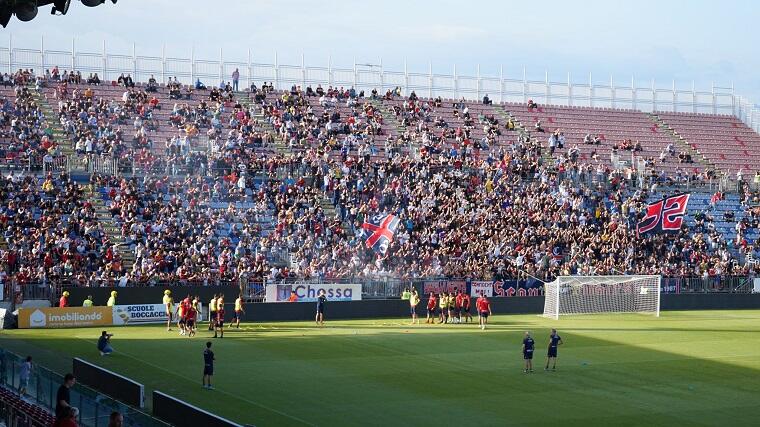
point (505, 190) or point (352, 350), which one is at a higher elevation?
point (505, 190)

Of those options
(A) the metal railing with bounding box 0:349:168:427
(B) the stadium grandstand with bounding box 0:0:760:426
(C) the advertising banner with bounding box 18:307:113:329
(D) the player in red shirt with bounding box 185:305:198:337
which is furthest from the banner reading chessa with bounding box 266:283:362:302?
(A) the metal railing with bounding box 0:349:168:427

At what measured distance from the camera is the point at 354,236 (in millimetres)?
57688

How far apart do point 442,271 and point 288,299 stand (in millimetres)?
9450

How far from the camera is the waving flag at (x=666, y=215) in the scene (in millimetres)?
60156

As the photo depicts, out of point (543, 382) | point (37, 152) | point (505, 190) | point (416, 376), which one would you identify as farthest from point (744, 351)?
point (37, 152)

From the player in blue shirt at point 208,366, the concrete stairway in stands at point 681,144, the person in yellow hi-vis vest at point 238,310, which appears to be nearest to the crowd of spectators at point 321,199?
the person in yellow hi-vis vest at point 238,310

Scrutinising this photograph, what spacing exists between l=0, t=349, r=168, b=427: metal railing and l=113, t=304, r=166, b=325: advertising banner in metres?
17.6

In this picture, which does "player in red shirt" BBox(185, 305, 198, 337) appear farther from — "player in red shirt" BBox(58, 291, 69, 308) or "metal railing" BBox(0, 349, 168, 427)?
"metal railing" BBox(0, 349, 168, 427)

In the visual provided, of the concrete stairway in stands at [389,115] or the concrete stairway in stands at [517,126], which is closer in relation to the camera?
the concrete stairway in stands at [389,115]

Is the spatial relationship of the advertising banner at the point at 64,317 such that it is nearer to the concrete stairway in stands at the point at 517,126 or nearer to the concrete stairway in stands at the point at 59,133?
the concrete stairway in stands at the point at 59,133

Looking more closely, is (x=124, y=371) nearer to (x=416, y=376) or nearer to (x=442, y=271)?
(x=416, y=376)

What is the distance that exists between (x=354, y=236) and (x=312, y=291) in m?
6.95

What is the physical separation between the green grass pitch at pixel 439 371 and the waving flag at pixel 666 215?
13488mm

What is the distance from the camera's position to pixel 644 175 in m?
71.6
